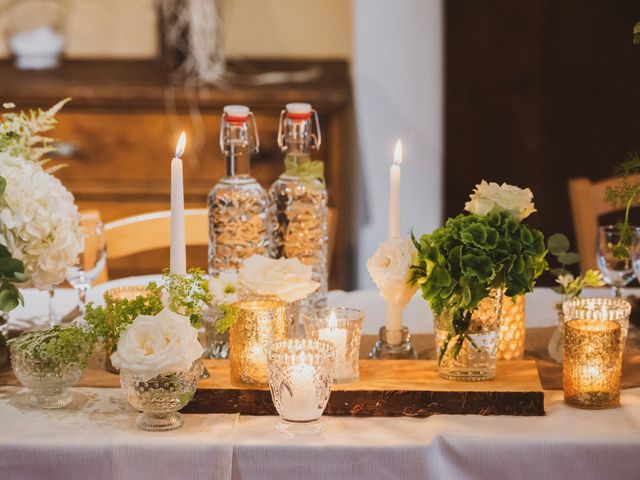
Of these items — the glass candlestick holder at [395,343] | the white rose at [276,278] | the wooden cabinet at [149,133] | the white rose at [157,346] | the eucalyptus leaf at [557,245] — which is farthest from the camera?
the wooden cabinet at [149,133]

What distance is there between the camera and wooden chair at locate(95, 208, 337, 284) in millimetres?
2236

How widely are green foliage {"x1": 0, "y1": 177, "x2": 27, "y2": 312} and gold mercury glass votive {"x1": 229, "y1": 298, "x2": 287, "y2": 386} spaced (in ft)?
0.89

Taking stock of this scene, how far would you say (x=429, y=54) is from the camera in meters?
3.14

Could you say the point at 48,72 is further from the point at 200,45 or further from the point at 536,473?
the point at 536,473

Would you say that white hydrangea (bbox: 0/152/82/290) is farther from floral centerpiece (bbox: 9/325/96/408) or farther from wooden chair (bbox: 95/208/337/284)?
wooden chair (bbox: 95/208/337/284)

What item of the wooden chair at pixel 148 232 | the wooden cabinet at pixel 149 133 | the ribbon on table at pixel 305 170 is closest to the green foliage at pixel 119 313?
the ribbon on table at pixel 305 170

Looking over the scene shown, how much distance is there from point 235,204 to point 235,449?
50 centimetres

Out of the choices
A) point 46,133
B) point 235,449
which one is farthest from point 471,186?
point 235,449

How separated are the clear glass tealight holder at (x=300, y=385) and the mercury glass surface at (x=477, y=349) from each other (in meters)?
0.18

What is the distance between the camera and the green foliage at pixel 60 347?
4.19 ft

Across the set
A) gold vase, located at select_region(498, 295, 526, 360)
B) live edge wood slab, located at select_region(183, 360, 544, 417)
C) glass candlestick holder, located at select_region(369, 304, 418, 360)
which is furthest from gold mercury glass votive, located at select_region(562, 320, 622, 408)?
glass candlestick holder, located at select_region(369, 304, 418, 360)

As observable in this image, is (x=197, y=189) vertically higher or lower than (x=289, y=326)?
higher

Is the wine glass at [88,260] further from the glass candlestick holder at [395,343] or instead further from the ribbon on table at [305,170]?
the glass candlestick holder at [395,343]

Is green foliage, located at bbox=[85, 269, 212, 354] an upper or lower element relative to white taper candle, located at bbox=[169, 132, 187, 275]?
lower
